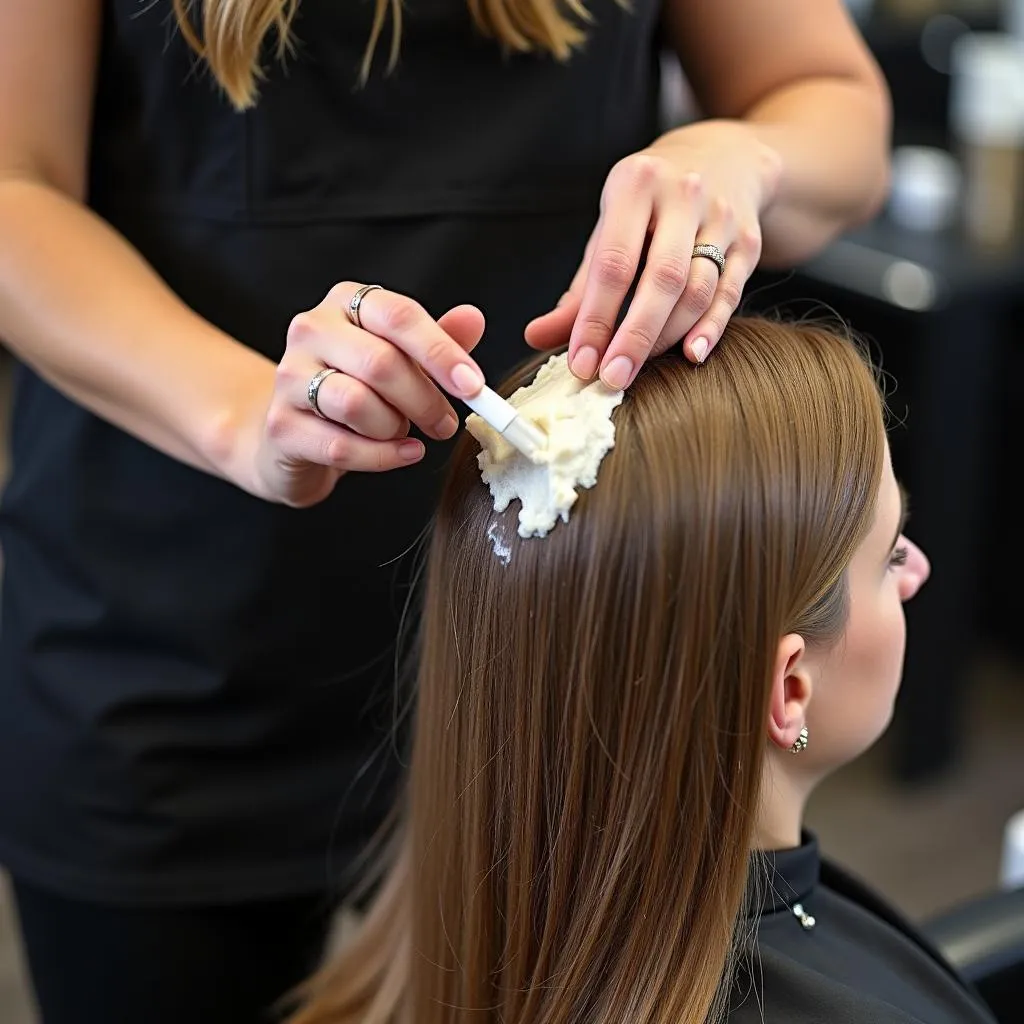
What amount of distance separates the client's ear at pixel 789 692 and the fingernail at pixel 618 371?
188 millimetres

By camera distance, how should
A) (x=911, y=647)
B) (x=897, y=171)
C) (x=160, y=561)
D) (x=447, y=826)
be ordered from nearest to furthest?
(x=447, y=826) < (x=160, y=561) < (x=911, y=647) < (x=897, y=171)

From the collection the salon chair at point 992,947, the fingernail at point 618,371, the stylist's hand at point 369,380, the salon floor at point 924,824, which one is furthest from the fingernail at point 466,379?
the salon floor at point 924,824

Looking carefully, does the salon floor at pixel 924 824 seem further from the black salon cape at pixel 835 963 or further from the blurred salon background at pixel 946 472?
the black salon cape at pixel 835 963

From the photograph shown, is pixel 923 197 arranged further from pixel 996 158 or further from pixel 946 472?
pixel 946 472

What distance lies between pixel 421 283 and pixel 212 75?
203 millimetres

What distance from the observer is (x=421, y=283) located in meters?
1.02

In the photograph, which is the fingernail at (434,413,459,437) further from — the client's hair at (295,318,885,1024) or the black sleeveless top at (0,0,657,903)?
the black sleeveless top at (0,0,657,903)

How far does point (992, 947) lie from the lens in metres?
1.10

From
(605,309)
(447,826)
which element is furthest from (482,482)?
(447,826)

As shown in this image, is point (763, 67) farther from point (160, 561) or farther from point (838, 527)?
point (160, 561)

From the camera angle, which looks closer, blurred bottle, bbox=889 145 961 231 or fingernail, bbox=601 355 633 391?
Answer: fingernail, bbox=601 355 633 391

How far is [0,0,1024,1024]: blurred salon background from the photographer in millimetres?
2240

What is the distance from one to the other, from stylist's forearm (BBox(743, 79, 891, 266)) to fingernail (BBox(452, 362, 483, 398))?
36 cm

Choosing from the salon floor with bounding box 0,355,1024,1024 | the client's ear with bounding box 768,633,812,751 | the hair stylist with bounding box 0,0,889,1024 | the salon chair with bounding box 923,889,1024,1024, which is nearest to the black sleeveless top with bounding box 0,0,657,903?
the hair stylist with bounding box 0,0,889,1024
